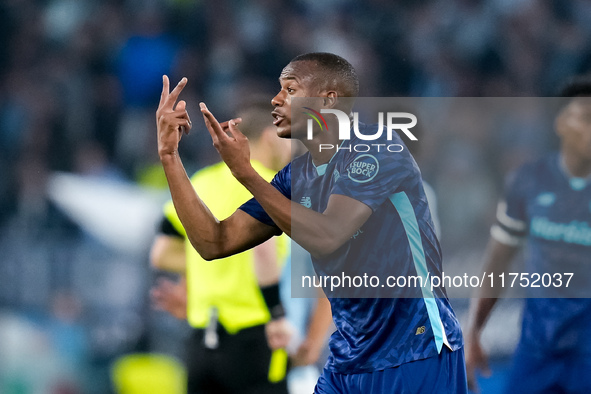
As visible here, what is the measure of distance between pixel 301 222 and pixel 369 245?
0.40 m

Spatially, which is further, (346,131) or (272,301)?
(272,301)

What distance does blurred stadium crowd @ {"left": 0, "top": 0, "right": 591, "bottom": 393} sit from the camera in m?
6.38

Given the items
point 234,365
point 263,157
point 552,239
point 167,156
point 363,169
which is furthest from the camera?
point 263,157

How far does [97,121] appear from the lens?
8.25 meters

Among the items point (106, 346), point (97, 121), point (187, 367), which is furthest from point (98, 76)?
point (187, 367)

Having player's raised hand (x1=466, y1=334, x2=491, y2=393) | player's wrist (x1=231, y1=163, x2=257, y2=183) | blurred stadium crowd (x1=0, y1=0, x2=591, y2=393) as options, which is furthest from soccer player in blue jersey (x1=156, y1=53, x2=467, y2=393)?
blurred stadium crowd (x1=0, y1=0, x2=591, y2=393)

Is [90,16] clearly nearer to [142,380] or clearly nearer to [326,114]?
[142,380]

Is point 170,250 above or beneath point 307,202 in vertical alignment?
above

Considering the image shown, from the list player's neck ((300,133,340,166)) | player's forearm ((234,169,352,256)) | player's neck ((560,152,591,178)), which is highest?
player's neck ((560,152,591,178))

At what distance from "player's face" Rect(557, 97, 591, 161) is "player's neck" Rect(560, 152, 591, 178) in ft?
0.07

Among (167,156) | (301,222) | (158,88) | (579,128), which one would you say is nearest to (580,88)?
(579,128)

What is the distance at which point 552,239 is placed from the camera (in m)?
4.01

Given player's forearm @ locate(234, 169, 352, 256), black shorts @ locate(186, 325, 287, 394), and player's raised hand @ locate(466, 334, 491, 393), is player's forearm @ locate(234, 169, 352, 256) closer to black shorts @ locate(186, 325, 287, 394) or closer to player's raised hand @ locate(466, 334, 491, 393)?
player's raised hand @ locate(466, 334, 491, 393)

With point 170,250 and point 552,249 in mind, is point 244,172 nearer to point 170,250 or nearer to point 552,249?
point 552,249
